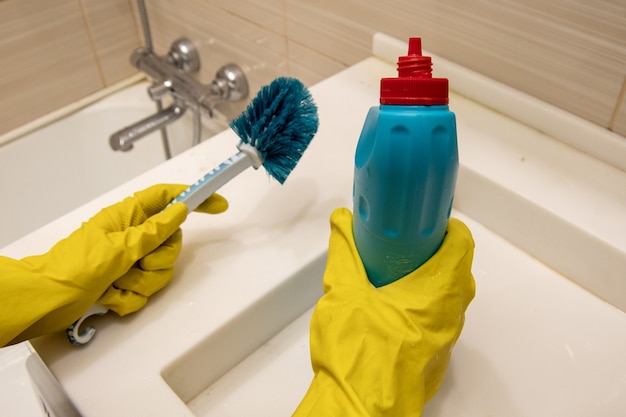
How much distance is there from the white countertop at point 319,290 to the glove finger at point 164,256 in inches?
1.2

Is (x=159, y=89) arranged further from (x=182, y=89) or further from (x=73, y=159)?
(x=73, y=159)

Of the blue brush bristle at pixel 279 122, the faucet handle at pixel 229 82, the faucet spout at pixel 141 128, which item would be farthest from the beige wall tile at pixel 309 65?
the blue brush bristle at pixel 279 122

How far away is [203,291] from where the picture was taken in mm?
465

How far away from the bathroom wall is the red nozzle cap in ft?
0.88

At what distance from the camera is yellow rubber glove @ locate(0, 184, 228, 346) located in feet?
1.25

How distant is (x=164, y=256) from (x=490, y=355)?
0.91 feet

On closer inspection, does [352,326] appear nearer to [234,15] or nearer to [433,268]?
[433,268]

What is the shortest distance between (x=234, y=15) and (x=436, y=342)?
768 mm

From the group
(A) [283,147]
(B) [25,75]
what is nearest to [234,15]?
(B) [25,75]

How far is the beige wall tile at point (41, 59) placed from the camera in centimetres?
103

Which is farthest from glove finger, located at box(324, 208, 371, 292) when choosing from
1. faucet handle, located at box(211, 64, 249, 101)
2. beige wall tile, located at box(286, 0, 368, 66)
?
faucet handle, located at box(211, 64, 249, 101)

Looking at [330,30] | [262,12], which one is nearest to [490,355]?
[330,30]

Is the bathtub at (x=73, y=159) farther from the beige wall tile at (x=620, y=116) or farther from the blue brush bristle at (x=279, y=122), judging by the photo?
the beige wall tile at (x=620, y=116)

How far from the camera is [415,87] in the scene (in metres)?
0.30
